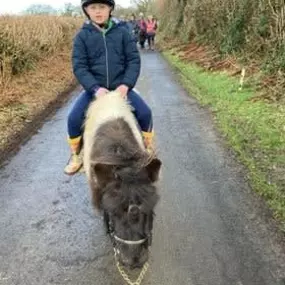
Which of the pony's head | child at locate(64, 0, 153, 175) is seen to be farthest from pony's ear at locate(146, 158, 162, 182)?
child at locate(64, 0, 153, 175)

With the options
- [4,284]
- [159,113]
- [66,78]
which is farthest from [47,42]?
[4,284]

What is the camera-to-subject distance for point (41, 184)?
278 inches

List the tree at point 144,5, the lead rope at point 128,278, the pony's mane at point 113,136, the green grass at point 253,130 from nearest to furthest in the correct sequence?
the pony's mane at point 113,136, the lead rope at point 128,278, the green grass at point 253,130, the tree at point 144,5

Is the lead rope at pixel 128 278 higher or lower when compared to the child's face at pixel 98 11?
lower

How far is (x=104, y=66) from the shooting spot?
546cm

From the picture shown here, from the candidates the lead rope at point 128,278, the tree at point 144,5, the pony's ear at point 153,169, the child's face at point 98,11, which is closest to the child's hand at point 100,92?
the child's face at point 98,11

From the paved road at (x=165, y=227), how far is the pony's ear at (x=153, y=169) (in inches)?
46.8

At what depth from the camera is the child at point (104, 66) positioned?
5375 mm

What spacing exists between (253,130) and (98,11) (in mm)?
4479

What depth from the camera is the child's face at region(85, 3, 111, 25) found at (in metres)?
5.21

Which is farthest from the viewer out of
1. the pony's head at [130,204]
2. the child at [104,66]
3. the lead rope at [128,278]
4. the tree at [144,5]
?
the tree at [144,5]

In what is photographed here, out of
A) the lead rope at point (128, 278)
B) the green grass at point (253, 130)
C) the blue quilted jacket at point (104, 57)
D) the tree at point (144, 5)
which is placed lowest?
the tree at point (144, 5)

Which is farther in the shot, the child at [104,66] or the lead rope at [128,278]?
the child at [104,66]

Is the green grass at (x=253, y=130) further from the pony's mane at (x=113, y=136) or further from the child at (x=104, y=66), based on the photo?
the pony's mane at (x=113, y=136)
